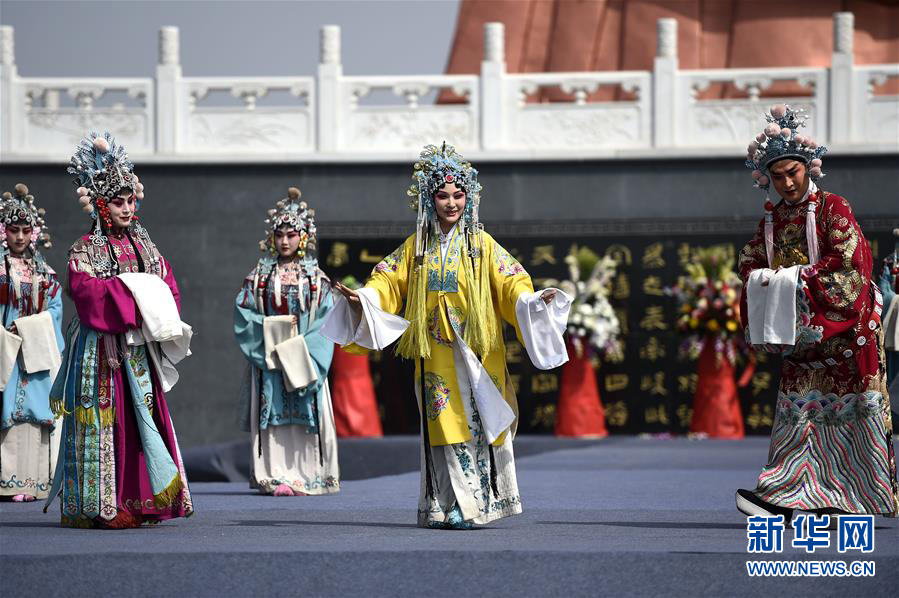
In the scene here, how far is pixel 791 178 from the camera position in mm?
5957

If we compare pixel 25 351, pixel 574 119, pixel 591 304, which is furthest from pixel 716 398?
pixel 25 351

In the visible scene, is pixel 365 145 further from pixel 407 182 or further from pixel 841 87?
pixel 841 87

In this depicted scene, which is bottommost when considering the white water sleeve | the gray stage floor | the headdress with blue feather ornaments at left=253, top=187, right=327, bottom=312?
the gray stage floor

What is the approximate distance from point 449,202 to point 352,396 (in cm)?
634

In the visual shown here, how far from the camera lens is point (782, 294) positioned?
5871mm

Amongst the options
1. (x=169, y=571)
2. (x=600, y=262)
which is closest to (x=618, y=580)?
(x=169, y=571)

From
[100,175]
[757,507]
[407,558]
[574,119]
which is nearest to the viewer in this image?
[407,558]

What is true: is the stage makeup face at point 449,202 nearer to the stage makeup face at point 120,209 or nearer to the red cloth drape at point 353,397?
the stage makeup face at point 120,209

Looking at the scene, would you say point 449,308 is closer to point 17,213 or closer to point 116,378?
point 116,378

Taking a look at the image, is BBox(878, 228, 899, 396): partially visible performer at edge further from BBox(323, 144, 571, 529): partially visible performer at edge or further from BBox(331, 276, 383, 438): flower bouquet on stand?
BBox(331, 276, 383, 438): flower bouquet on stand

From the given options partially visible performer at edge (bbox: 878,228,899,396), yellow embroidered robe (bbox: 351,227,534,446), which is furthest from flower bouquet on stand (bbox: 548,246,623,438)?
yellow embroidered robe (bbox: 351,227,534,446)

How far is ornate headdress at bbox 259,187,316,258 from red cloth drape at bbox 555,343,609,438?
13.3ft

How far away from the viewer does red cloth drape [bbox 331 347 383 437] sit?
12.4 metres

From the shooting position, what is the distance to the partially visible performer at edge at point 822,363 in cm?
579
